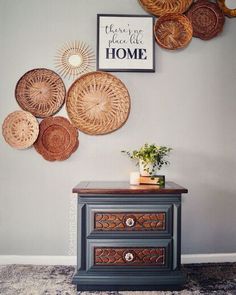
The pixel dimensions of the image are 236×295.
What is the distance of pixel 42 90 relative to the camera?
2539mm

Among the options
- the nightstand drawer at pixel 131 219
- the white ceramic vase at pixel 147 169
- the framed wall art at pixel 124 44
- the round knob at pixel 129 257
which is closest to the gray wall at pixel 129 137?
the framed wall art at pixel 124 44

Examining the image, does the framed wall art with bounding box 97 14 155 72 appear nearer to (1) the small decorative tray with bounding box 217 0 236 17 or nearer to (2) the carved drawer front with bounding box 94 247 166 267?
(1) the small decorative tray with bounding box 217 0 236 17

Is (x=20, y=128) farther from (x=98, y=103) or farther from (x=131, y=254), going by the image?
(x=131, y=254)

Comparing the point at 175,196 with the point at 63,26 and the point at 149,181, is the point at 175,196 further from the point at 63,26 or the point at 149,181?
the point at 63,26

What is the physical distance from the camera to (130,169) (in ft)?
8.41

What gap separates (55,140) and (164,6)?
1.51m

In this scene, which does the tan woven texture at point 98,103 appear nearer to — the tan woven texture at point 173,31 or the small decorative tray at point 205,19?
the tan woven texture at point 173,31

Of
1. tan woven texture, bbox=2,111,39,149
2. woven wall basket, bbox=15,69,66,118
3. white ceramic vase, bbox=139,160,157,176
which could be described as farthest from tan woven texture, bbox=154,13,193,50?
tan woven texture, bbox=2,111,39,149

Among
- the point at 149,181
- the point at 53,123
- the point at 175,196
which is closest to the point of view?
the point at 175,196

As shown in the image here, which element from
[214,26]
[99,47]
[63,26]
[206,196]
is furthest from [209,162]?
[63,26]

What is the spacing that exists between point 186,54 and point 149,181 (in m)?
1.22

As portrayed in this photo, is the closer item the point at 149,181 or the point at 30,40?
the point at 149,181

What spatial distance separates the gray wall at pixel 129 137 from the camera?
8.36ft

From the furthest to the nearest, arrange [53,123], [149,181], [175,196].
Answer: [53,123] → [149,181] → [175,196]
